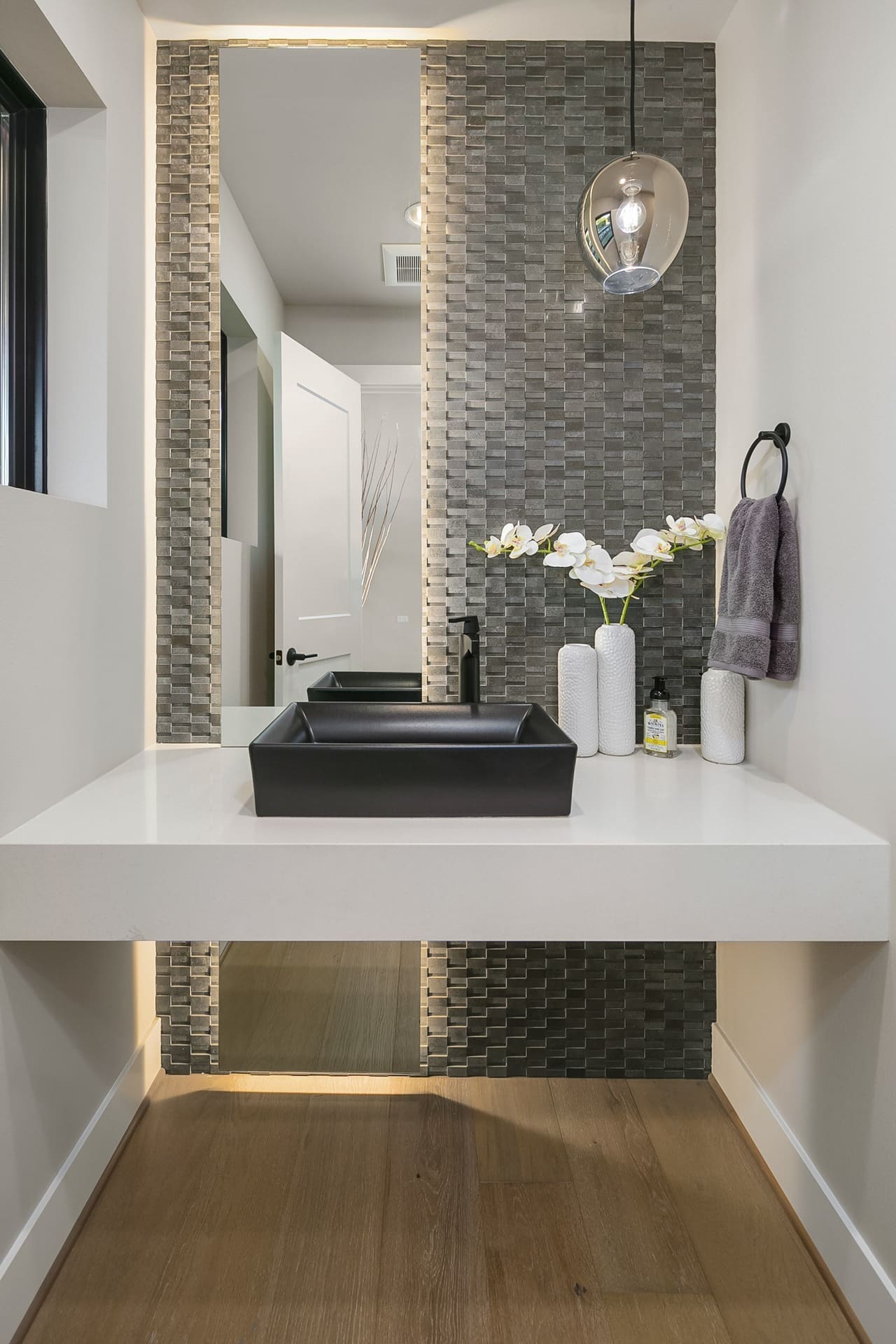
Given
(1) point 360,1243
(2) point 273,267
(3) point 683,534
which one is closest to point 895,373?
(3) point 683,534

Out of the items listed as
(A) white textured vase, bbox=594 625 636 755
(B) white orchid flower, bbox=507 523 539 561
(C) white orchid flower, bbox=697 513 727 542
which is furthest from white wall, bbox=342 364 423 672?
(C) white orchid flower, bbox=697 513 727 542

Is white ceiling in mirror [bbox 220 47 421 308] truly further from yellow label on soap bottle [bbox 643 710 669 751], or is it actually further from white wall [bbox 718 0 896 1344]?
yellow label on soap bottle [bbox 643 710 669 751]

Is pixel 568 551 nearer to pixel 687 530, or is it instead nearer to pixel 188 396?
pixel 687 530

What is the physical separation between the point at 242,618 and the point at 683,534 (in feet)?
3.57

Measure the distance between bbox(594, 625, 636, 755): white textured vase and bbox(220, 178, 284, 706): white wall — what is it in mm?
827

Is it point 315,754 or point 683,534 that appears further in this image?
point 683,534

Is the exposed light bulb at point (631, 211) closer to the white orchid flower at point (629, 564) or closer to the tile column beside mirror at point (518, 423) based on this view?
the tile column beside mirror at point (518, 423)

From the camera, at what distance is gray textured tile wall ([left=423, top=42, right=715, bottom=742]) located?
2.00 meters

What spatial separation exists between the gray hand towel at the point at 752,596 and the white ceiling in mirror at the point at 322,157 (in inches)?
42.8

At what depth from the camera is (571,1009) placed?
6.88 ft

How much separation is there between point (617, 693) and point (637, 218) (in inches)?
39.4

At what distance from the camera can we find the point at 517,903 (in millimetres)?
1312

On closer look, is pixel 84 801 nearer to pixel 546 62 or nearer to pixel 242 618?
pixel 242 618

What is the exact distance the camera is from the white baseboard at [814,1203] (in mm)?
1334
